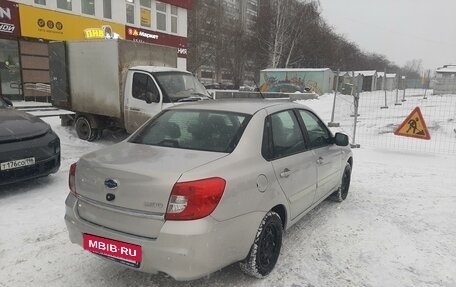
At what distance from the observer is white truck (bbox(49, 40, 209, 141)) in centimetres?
848

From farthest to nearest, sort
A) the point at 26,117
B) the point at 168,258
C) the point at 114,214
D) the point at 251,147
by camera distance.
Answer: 1. the point at 26,117
2. the point at 251,147
3. the point at 114,214
4. the point at 168,258

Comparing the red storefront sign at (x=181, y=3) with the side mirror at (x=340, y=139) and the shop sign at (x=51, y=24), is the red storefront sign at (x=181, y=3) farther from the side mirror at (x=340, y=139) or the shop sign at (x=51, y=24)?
the side mirror at (x=340, y=139)

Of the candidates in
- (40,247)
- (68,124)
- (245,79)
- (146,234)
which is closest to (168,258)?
(146,234)

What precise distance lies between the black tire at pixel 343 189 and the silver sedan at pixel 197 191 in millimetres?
1449

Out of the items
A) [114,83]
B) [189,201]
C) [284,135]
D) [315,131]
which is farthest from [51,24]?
[189,201]

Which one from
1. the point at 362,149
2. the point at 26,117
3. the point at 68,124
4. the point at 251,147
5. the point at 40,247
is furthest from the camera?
the point at 68,124

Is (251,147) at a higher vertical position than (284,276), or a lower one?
higher

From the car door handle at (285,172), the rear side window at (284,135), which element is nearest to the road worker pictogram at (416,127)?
the rear side window at (284,135)

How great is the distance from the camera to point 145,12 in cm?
2477

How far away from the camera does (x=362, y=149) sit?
9547 millimetres

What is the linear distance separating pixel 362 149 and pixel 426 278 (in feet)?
21.0

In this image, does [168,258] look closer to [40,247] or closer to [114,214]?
[114,214]

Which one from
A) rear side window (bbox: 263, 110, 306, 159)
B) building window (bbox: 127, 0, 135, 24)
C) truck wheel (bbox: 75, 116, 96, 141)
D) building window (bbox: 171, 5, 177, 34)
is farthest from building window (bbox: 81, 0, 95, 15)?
rear side window (bbox: 263, 110, 306, 159)

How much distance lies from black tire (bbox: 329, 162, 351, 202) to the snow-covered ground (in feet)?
0.29
